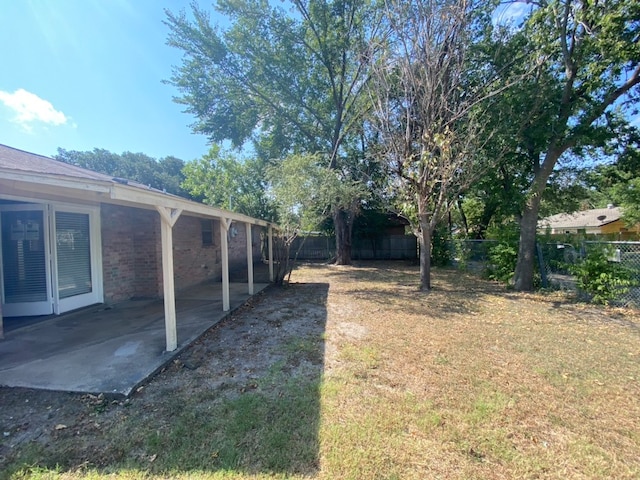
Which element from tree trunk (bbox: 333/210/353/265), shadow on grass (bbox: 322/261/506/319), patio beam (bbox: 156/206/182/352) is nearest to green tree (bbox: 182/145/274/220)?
tree trunk (bbox: 333/210/353/265)

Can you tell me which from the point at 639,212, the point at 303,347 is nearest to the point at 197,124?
Answer: the point at 303,347

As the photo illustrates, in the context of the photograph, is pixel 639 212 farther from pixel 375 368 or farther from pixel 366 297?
pixel 375 368

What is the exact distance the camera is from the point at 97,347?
3.96 metres

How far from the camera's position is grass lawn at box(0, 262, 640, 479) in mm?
2078

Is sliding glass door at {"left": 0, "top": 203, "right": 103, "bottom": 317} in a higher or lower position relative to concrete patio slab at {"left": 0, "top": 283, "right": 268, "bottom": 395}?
higher

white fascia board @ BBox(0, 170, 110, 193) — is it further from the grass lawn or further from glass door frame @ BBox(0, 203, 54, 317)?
glass door frame @ BBox(0, 203, 54, 317)

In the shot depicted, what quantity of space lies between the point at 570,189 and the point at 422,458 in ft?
48.2

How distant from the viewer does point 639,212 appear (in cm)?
1584

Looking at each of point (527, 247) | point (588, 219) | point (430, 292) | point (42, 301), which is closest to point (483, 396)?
point (430, 292)

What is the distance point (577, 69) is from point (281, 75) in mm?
11399

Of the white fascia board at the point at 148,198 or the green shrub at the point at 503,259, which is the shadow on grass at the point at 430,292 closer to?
the green shrub at the point at 503,259

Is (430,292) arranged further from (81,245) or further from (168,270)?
(81,245)

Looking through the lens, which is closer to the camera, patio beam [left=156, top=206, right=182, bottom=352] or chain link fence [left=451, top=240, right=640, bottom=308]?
patio beam [left=156, top=206, right=182, bottom=352]

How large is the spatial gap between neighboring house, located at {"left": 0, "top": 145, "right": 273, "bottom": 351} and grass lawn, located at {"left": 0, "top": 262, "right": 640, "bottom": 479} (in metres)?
1.25
